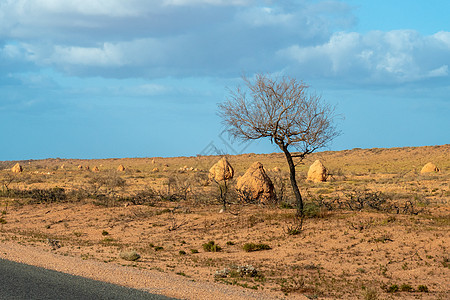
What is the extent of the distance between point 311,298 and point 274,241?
6.99 meters

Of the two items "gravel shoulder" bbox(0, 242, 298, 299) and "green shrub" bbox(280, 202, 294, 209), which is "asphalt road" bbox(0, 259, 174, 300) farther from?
"green shrub" bbox(280, 202, 294, 209)

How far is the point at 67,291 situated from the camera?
881 cm

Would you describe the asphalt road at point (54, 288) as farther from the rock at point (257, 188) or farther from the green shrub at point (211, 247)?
the rock at point (257, 188)

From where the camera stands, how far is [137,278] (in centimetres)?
1051

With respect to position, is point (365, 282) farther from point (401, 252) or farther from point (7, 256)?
point (7, 256)

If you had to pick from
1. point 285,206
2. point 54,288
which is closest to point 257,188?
point 285,206

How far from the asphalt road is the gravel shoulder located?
1.70 feet

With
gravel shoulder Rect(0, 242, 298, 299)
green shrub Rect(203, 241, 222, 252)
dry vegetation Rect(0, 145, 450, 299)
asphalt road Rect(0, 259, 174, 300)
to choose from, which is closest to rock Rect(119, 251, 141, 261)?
dry vegetation Rect(0, 145, 450, 299)

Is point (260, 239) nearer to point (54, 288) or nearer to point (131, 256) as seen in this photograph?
point (131, 256)

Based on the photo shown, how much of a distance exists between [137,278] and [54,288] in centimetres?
199

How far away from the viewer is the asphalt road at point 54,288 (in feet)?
27.8

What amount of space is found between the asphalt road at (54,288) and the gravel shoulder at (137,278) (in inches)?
20.4

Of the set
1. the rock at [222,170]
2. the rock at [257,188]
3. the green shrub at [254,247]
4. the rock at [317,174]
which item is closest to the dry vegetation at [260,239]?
the green shrub at [254,247]

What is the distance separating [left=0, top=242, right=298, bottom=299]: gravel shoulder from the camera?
9359mm
